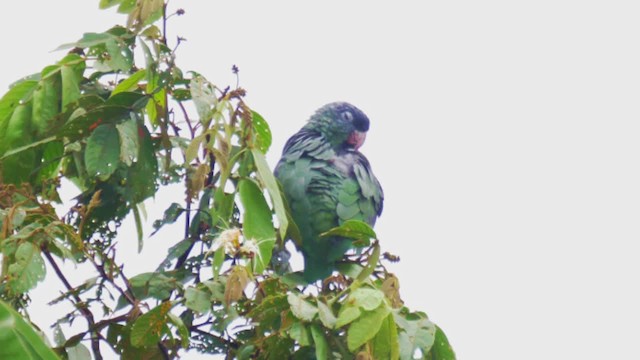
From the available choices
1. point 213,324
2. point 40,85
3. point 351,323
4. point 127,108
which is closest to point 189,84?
Result: point 127,108

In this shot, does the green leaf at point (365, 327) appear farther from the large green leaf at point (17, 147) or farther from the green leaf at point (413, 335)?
the large green leaf at point (17, 147)

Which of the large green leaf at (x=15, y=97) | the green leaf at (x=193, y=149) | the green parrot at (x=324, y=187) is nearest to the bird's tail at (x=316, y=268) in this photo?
the green parrot at (x=324, y=187)

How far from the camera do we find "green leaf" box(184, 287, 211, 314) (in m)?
2.18

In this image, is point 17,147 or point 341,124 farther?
point 341,124

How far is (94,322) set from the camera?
2.34m

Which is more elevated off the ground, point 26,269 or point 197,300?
point 26,269

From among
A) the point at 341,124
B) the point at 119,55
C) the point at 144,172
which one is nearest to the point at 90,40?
the point at 119,55

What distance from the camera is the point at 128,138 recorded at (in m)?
2.31

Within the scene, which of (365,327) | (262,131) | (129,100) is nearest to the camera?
(365,327)

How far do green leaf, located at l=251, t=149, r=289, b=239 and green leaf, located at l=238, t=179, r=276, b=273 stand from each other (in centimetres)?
2

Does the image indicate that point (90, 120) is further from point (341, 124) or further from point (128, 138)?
point (341, 124)

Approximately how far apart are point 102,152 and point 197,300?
1.17 ft

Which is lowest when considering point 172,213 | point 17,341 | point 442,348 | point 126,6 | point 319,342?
point 442,348

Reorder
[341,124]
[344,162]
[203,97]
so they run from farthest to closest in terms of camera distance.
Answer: [341,124], [344,162], [203,97]
